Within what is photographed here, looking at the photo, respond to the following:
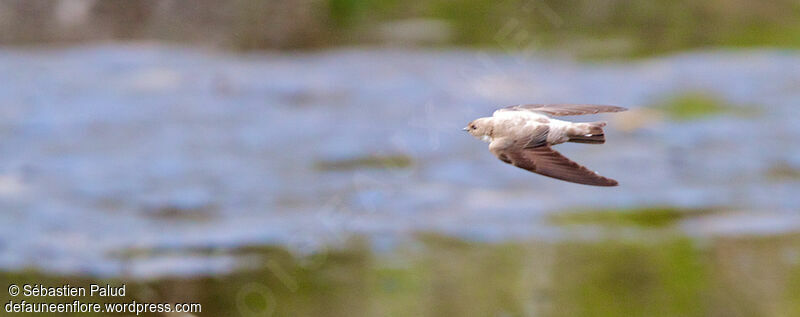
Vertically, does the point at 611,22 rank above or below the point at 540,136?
above

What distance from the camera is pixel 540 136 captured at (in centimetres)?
150

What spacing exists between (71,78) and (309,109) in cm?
146

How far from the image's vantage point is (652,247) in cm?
574

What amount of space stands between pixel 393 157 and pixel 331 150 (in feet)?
1.17

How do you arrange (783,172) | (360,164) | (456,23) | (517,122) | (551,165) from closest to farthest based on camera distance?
1. (551,165)
2. (517,122)
3. (783,172)
4. (360,164)
5. (456,23)

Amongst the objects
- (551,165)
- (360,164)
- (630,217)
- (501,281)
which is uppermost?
(360,164)

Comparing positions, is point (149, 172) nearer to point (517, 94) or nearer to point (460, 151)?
point (460, 151)

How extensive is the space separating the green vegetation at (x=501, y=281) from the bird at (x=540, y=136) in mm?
3148

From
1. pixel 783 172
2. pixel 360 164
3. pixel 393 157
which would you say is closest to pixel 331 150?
pixel 360 164

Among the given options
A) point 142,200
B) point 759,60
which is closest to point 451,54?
point 759,60

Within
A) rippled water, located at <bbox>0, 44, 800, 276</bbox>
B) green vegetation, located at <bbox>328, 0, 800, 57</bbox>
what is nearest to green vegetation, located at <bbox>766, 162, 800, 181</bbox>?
rippled water, located at <bbox>0, 44, 800, 276</bbox>

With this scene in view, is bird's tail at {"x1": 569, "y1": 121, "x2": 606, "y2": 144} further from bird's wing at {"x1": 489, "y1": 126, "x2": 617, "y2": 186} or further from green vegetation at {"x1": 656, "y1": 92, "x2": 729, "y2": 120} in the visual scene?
green vegetation at {"x1": 656, "y1": 92, "x2": 729, "y2": 120}

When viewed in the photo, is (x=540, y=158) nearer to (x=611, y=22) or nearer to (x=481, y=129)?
(x=481, y=129)

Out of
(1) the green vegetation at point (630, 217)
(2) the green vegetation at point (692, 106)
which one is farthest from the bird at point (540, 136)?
(2) the green vegetation at point (692, 106)
